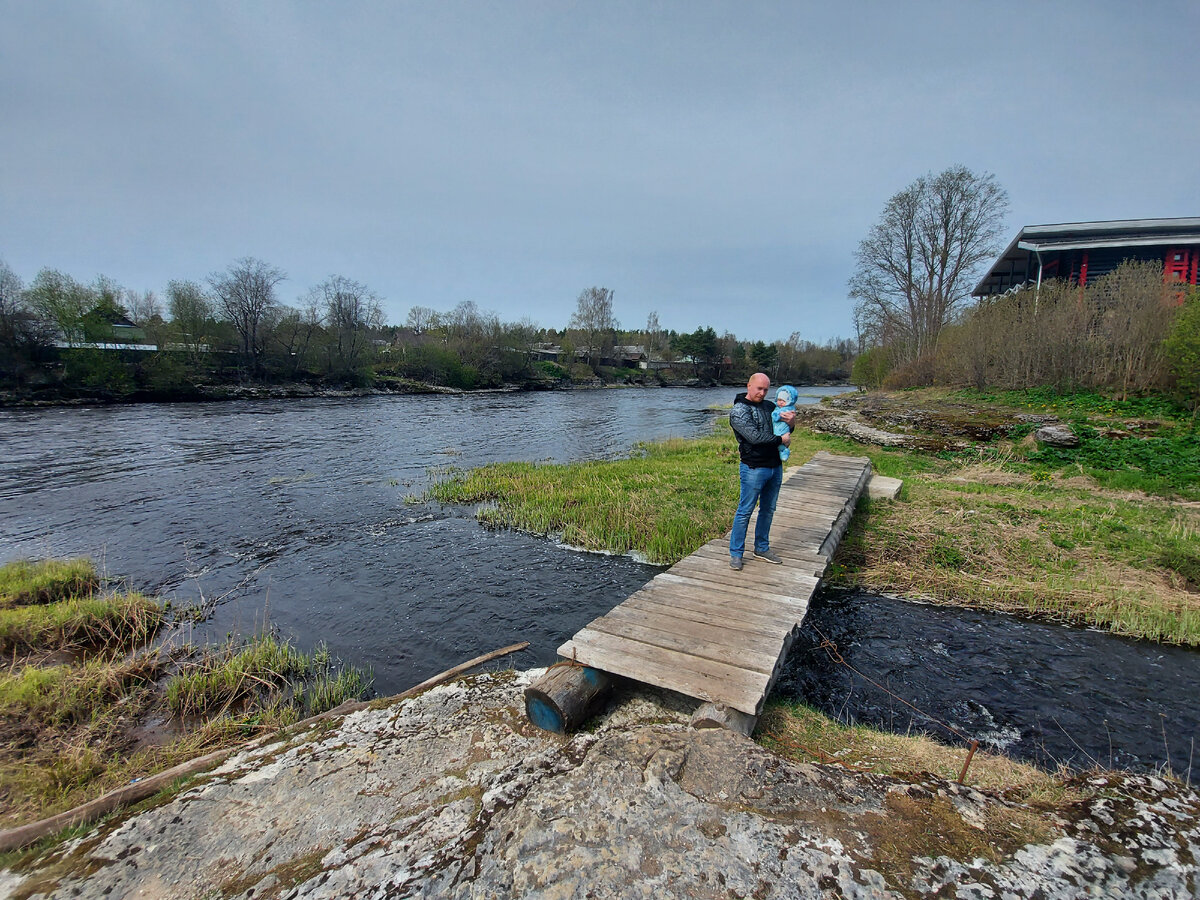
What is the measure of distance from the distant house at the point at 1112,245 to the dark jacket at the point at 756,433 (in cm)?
2531

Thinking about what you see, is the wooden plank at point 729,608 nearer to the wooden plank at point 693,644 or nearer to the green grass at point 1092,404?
the wooden plank at point 693,644

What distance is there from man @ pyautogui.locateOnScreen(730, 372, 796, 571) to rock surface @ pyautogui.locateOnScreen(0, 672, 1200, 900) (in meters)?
2.76

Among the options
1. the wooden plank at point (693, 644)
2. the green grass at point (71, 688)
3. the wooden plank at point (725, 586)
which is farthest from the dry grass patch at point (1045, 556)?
the green grass at point (71, 688)

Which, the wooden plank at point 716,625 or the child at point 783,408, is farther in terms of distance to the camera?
the child at point 783,408

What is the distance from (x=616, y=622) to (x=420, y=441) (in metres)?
19.1

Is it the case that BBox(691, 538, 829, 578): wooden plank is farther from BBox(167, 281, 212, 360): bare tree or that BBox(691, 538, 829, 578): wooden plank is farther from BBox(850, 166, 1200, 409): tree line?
BBox(167, 281, 212, 360): bare tree

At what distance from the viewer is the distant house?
20.6 metres

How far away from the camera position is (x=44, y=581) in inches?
262

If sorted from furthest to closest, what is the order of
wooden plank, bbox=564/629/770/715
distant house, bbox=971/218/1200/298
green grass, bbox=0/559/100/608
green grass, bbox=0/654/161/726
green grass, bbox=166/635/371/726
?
1. distant house, bbox=971/218/1200/298
2. green grass, bbox=0/559/100/608
3. green grass, bbox=166/635/371/726
4. green grass, bbox=0/654/161/726
5. wooden plank, bbox=564/629/770/715

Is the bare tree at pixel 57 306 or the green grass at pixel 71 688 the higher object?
the bare tree at pixel 57 306

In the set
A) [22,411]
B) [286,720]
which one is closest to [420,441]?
[286,720]

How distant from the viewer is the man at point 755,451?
16.8ft

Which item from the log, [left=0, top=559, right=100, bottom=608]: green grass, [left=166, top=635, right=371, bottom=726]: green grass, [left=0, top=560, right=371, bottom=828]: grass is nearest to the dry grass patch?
the log

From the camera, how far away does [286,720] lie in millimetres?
4258
